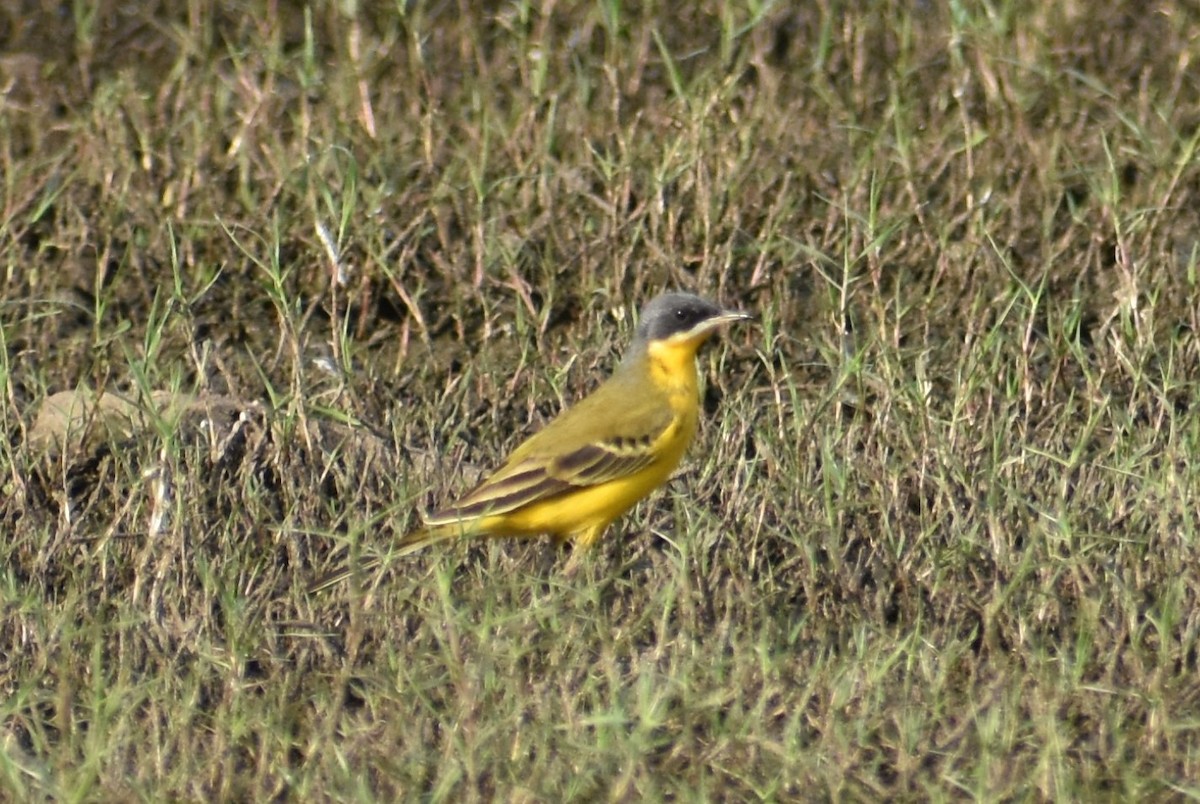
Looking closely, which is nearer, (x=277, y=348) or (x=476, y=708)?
(x=476, y=708)

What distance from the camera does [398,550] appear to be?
260 inches

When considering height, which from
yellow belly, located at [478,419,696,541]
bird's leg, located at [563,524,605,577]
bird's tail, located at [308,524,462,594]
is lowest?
bird's leg, located at [563,524,605,577]

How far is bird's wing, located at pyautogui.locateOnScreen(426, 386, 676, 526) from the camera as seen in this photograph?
6.77 meters

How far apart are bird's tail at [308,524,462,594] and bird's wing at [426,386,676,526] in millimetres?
55

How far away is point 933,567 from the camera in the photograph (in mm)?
6578

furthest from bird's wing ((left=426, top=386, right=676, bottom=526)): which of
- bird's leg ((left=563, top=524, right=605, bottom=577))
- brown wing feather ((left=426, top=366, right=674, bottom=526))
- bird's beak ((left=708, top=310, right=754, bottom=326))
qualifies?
bird's beak ((left=708, top=310, right=754, bottom=326))

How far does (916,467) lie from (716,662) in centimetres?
155

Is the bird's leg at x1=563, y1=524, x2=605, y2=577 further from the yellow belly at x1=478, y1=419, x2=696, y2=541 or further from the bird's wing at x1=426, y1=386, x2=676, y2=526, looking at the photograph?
the bird's wing at x1=426, y1=386, x2=676, y2=526

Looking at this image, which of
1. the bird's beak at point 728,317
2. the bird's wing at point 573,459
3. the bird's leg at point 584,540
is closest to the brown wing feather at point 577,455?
the bird's wing at point 573,459

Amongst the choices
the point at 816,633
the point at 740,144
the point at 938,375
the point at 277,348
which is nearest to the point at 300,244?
the point at 277,348

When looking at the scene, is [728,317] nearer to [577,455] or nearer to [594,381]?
[577,455]

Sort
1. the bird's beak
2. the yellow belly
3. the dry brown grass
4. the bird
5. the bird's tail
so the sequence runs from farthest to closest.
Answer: the bird's beak
the yellow belly
the bird
the bird's tail
the dry brown grass

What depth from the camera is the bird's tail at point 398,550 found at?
6.40m

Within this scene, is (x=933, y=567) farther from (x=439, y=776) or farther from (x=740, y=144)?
(x=740, y=144)
